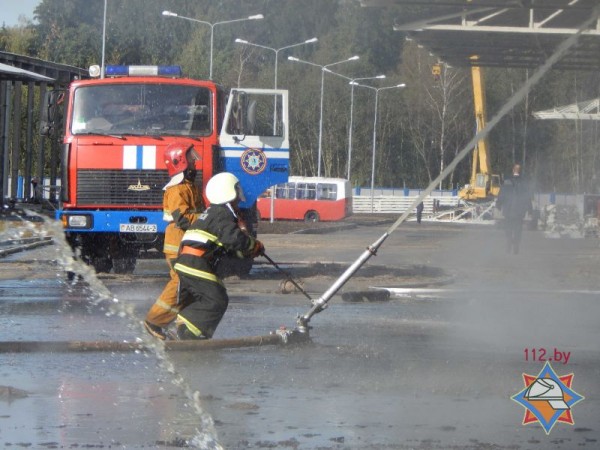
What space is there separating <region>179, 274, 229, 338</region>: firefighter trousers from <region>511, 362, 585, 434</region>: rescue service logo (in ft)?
7.92

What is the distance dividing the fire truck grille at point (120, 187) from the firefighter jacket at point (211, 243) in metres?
6.78

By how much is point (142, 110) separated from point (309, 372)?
27.5ft

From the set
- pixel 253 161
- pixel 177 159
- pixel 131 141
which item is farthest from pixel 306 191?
pixel 177 159

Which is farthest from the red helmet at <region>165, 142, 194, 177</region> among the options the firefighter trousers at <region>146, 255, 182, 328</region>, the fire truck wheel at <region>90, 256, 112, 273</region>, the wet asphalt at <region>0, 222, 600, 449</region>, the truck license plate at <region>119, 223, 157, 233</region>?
the fire truck wheel at <region>90, 256, 112, 273</region>

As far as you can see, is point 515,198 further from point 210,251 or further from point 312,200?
point 312,200

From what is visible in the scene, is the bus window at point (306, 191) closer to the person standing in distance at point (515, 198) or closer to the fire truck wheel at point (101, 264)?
the person standing in distance at point (515, 198)

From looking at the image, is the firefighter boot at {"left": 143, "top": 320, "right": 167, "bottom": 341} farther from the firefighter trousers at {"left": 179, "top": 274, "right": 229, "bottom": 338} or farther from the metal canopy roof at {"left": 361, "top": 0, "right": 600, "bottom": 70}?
the metal canopy roof at {"left": 361, "top": 0, "right": 600, "bottom": 70}

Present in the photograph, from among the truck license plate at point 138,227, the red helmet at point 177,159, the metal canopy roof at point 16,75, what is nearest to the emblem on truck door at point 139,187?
the truck license plate at point 138,227

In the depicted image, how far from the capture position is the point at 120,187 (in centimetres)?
1579

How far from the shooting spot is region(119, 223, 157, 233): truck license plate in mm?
15680

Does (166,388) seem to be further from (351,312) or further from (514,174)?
(514,174)

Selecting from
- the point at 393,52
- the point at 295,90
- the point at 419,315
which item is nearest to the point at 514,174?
the point at 419,315

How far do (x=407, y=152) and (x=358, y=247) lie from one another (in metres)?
55.5

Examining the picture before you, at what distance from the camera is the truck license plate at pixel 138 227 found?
15.7 m
